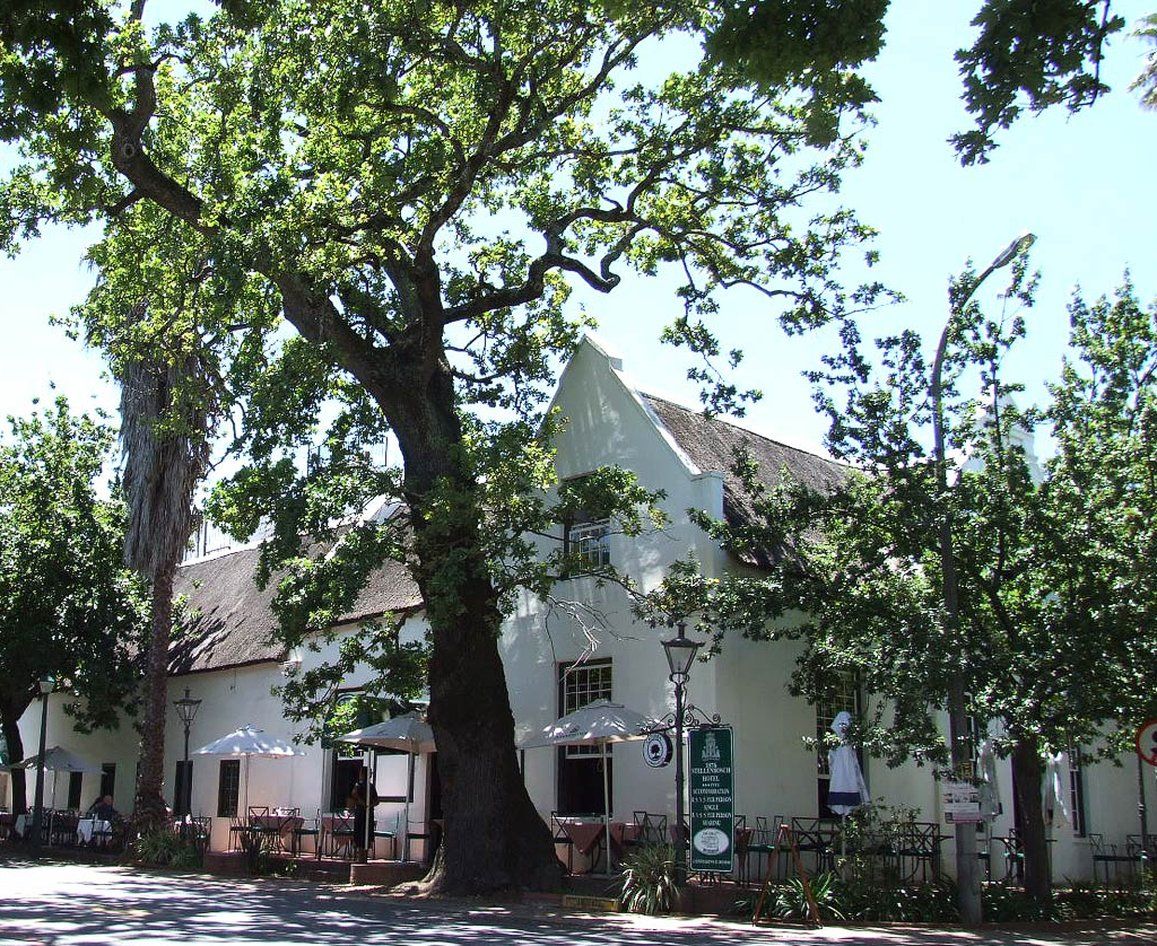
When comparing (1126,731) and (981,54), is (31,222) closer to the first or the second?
(981,54)

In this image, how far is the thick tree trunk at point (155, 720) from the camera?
25344 millimetres

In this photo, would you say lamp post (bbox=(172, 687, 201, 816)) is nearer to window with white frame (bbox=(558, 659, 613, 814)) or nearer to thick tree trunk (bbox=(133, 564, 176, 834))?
thick tree trunk (bbox=(133, 564, 176, 834))

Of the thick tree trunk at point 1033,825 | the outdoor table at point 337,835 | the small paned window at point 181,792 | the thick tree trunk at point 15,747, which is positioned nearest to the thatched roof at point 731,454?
the thick tree trunk at point 1033,825

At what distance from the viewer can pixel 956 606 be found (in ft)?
48.5

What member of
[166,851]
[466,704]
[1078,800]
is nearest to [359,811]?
A: [166,851]

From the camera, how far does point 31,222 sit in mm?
18047

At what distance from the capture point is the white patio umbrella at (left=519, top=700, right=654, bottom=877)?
56.9ft

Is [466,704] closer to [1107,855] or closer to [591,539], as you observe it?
[591,539]

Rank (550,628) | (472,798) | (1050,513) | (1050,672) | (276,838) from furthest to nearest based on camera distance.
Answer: (276,838) → (550,628) → (472,798) → (1050,513) → (1050,672)

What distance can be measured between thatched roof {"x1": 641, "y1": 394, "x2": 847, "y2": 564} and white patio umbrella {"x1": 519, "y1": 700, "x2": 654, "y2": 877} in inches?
131

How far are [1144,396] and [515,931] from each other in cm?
1097

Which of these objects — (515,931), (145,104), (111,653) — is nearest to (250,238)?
(145,104)

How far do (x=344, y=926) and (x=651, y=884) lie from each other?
4466mm

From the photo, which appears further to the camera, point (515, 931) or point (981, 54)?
point (515, 931)
